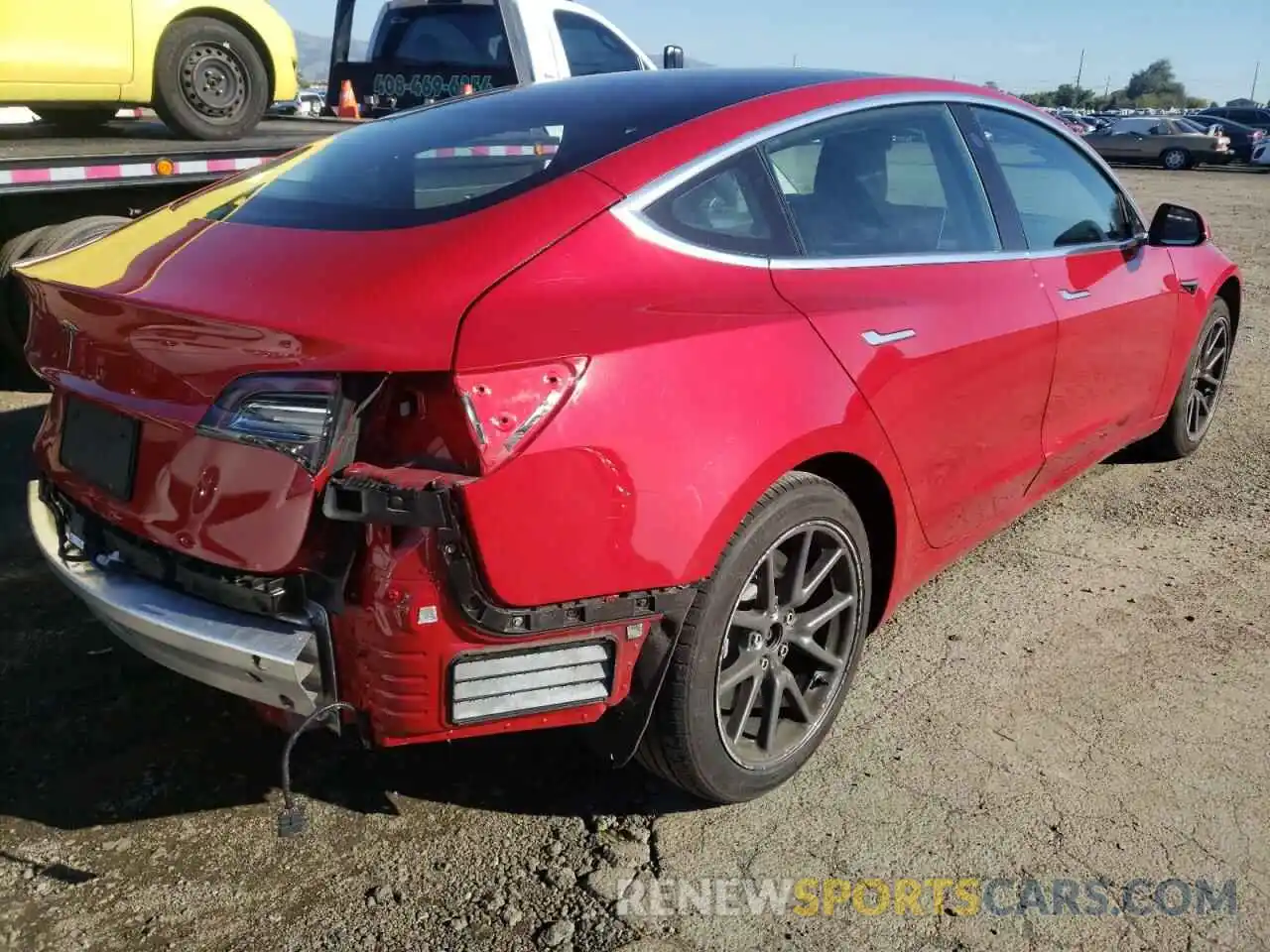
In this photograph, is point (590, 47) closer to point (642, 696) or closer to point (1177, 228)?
point (1177, 228)

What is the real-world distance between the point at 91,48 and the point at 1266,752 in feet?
20.0

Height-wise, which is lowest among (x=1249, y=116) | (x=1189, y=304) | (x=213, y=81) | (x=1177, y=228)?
(x=1189, y=304)

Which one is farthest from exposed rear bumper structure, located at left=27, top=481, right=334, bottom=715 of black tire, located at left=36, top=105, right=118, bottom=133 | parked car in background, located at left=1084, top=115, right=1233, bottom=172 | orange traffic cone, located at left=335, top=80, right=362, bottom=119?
parked car in background, located at left=1084, top=115, right=1233, bottom=172

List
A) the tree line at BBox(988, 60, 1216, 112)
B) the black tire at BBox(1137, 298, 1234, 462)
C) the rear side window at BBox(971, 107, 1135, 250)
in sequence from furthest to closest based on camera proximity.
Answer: the tree line at BBox(988, 60, 1216, 112) → the black tire at BBox(1137, 298, 1234, 462) → the rear side window at BBox(971, 107, 1135, 250)

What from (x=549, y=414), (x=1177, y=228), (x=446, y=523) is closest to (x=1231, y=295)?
(x=1177, y=228)

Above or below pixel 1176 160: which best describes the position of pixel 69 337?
below

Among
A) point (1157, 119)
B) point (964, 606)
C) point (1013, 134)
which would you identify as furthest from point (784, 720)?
point (1157, 119)

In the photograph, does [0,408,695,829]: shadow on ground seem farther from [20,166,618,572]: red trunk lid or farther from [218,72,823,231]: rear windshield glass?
[218,72,823,231]: rear windshield glass

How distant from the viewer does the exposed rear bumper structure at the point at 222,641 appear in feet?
6.74

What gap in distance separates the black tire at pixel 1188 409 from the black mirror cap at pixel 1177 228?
2.01ft

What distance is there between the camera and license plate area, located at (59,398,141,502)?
226cm

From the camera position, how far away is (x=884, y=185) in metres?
3.04

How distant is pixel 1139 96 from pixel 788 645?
126497mm

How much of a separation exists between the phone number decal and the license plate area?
6073mm
